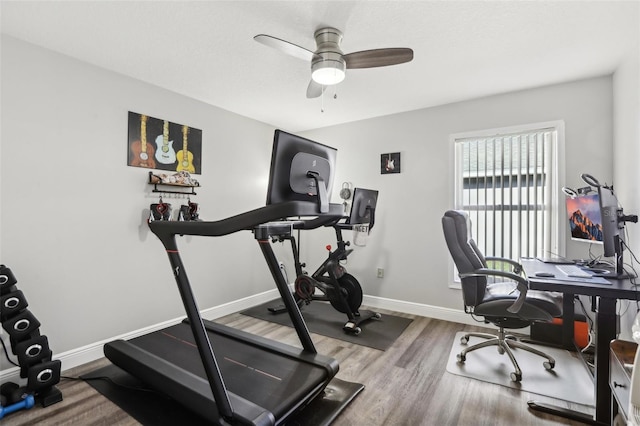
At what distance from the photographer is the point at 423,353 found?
2.74 meters

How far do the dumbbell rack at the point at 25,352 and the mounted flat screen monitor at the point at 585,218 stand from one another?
399 centimetres

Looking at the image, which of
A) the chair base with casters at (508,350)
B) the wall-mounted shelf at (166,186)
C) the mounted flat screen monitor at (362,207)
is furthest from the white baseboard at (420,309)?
the wall-mounted shelf at (166,186)

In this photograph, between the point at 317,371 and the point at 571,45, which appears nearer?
the point at 317,371

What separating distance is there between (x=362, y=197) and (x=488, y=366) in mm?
1895

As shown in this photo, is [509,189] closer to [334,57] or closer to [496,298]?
[496,298]

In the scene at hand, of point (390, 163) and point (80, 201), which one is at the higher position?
point (390, 163)

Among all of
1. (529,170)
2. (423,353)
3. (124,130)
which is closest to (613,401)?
(423,353)

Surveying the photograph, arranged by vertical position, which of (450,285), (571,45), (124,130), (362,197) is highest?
(571,45)

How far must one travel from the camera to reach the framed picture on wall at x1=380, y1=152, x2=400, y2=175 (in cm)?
391

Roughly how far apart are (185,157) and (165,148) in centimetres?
23

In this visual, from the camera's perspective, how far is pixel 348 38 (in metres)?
2.21

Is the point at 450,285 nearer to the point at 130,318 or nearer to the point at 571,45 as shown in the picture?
the point at 571,45

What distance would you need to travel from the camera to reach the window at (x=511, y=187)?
3064 millimetres

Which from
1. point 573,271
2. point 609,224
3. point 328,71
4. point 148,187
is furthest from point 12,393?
point 609,224
